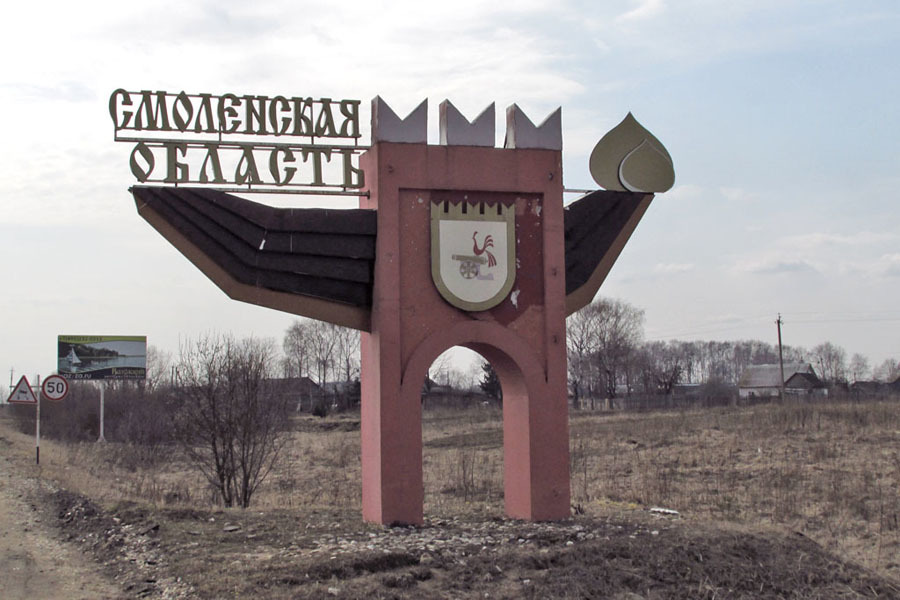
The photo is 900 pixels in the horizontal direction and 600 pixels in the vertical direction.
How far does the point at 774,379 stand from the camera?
77.8m

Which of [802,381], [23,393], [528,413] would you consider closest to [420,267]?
[528,413]

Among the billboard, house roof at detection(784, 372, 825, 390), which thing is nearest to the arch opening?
the billboard

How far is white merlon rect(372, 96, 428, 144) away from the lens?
13555 millimetres

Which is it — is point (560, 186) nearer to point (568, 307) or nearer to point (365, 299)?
point (568, 307)

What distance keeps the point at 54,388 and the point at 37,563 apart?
39.5 ft

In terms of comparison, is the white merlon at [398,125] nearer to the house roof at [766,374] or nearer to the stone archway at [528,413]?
the stone archway at [528,413]

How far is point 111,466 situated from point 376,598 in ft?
71.5

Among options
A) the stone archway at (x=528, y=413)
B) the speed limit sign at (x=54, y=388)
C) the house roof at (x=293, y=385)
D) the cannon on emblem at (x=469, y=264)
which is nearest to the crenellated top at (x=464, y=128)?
the cannon on emblem at (x=469, y=264)

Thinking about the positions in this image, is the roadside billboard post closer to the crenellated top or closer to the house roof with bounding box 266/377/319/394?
the house roof with bounding box 266/377/319/394

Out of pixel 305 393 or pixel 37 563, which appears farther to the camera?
pixel 305 393

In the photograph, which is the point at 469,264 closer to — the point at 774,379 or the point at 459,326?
the point at 459,326

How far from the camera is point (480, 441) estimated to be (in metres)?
34.3

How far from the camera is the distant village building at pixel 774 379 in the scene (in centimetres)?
7569

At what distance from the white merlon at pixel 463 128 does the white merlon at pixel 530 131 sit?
33 centimetres
